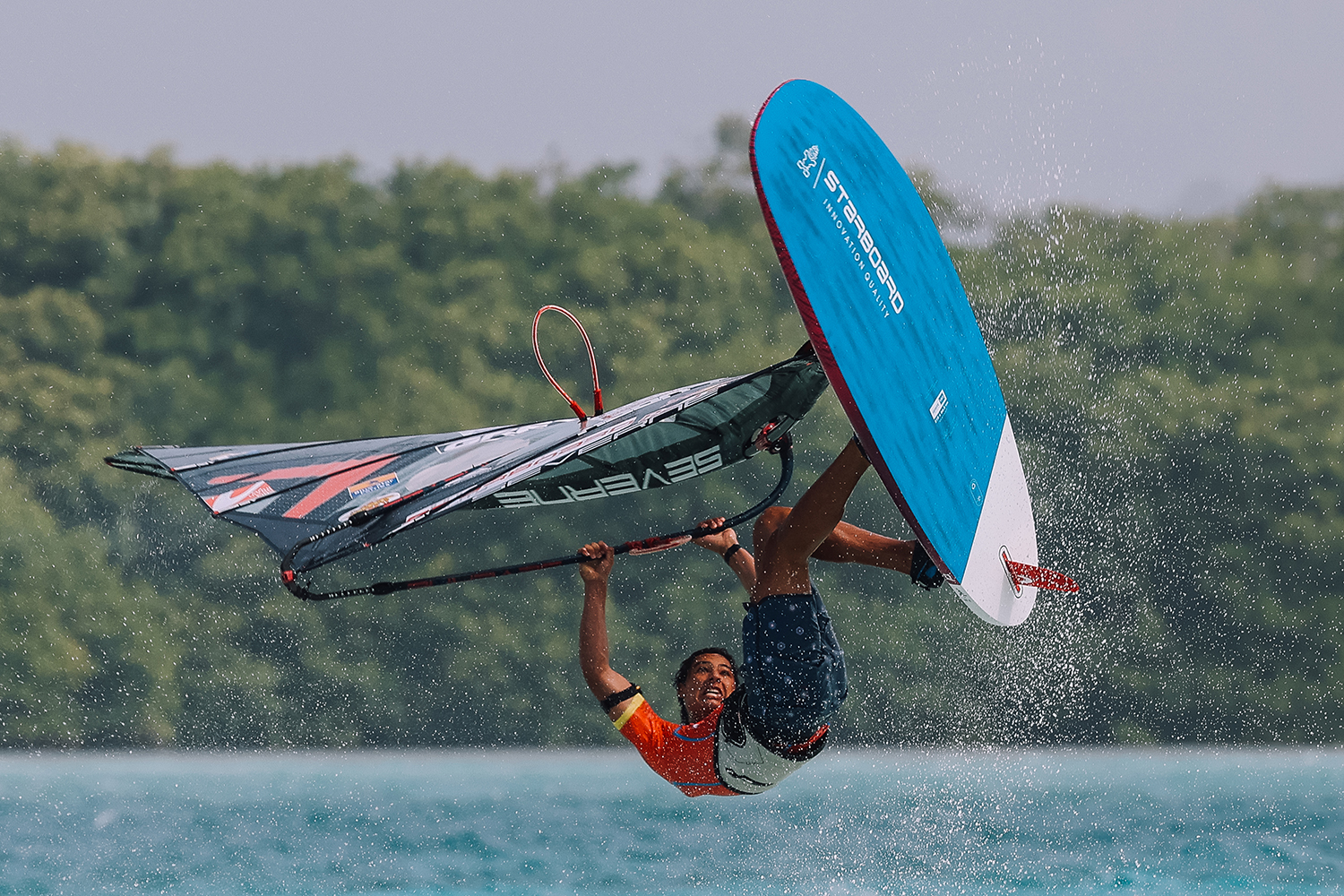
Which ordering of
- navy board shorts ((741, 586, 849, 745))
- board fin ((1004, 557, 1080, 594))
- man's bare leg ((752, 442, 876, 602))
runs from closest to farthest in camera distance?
man's bare leg ((752, 442, 876, 602)) < navy board shorts ((741, 586, 849, 745)) < board fin ((1004, 557, 1080, 594))

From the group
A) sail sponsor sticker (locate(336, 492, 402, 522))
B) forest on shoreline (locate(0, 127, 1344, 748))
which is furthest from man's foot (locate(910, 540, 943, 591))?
forest on shoreline (locate(0, 127, 1344, 748))

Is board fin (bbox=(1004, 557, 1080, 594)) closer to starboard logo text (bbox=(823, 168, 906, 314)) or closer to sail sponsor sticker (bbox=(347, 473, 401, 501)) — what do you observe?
starboard logo text (bbox=(823, 168, 906, 314))

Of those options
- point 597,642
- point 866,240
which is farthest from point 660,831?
point 866,240

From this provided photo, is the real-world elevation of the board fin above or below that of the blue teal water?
above

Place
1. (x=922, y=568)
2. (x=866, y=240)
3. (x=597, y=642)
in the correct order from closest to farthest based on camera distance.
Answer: (x=866, y=240), (x=922, y=568), (x=597, y=642)

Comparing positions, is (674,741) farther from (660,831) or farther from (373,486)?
(660,831)
